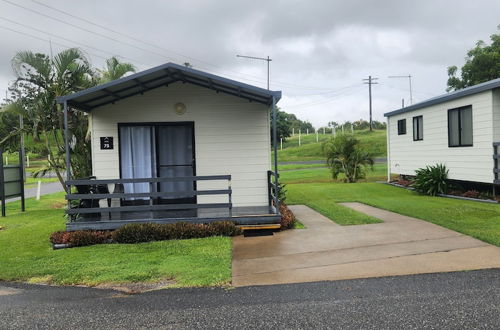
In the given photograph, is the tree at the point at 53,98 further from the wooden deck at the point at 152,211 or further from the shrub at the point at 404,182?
the shrub at the point at 404,182

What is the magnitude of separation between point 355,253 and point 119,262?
3.53 m

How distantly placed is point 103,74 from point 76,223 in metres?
6.08

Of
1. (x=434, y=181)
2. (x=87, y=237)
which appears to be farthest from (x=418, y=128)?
(x=87, y=237)

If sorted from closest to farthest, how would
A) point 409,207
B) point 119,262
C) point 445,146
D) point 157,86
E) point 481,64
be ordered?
point 119,262, point 157,86, point 409,207, point 445,146, point 481,64

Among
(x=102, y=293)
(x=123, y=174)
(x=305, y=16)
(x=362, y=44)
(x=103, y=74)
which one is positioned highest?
(x=362, y=44)

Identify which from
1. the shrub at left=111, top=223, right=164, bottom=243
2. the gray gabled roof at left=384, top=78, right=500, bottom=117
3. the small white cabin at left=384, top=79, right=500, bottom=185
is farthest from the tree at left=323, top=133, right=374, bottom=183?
the shrub at left=111, top=223, right=164, bottom=243

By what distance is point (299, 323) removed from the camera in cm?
355

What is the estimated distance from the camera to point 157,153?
924 cm

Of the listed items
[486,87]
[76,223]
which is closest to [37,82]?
[76,223]

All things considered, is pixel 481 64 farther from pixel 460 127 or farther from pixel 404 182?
pixel 460 127

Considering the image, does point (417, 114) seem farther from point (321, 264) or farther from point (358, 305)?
point (358, 305)

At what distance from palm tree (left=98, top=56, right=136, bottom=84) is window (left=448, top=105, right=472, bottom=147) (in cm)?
1024

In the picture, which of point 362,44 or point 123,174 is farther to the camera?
point 362,44

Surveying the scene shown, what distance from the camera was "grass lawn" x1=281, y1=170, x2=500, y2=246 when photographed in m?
7.40
